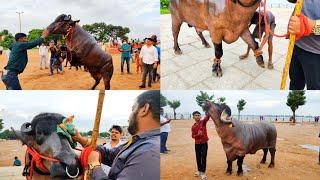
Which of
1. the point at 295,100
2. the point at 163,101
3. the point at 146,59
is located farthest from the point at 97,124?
the point at 295,100

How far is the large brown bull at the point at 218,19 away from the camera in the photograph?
4.19 m

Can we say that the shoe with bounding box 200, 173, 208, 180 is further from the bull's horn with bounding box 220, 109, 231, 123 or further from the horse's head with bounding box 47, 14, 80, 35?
the horse's head with bounding box 47, 14, 80, 35

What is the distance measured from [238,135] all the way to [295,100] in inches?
24.4

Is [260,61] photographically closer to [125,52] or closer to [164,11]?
[164,11]

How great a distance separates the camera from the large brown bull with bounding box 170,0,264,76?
4.19 metres

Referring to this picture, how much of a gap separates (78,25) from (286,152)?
2.25 m

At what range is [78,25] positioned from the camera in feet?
14.2

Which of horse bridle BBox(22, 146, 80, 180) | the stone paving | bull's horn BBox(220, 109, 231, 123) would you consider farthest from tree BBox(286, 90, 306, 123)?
horse bridle BBox(22, 146, 80, 180)

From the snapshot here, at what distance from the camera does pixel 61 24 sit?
4.32 metres

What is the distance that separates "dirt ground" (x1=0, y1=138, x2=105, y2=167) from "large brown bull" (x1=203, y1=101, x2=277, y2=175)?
109 cm

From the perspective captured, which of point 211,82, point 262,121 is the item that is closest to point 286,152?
point 262,121

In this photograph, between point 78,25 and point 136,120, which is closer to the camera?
point 136,120

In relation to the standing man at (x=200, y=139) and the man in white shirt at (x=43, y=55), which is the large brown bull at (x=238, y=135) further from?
the man in white shirt at (x=43, y=55)

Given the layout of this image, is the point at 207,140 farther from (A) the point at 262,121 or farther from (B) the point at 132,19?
(B) the point at 132,19
